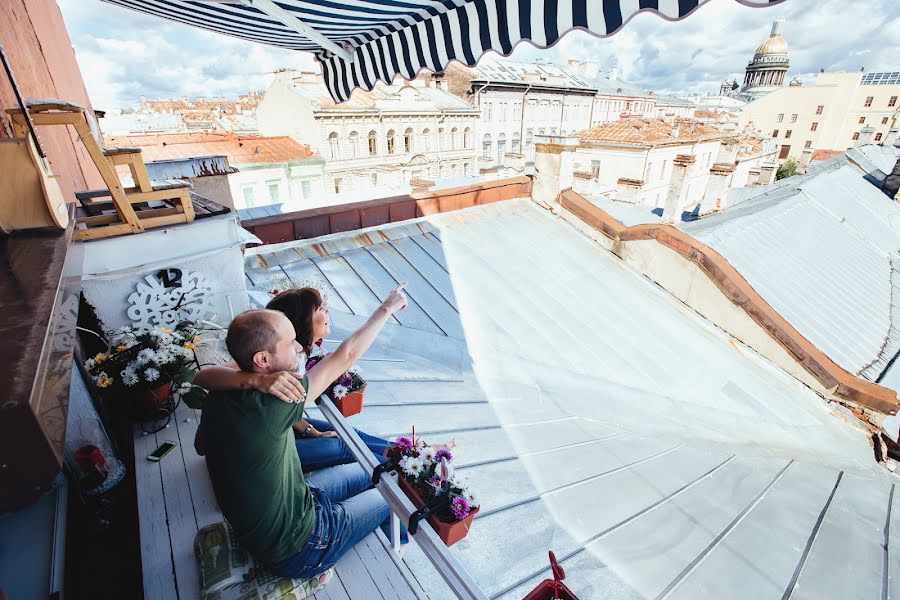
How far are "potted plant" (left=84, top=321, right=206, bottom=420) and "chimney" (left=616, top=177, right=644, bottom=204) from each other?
465 inches

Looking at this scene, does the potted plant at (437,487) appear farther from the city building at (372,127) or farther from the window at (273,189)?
the window at (273,189)

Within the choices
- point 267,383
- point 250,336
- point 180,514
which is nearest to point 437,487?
point 267,383

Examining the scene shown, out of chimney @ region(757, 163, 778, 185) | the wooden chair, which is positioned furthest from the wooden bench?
chimney @ region(757, 163, 778, 185)

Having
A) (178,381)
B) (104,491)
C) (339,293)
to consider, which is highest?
(178,381)

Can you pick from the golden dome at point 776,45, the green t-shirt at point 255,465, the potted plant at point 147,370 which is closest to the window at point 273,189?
the potted plant at point 147,370

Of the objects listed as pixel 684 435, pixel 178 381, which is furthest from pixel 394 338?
pixel 684 435

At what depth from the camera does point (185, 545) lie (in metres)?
1.88

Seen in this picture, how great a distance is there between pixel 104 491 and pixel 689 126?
25.7 m

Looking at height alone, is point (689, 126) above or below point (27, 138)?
below

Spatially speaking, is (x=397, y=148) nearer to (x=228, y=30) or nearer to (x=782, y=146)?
(x=228, y=30)

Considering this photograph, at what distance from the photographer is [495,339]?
467 cm

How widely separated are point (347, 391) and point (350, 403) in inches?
4.8

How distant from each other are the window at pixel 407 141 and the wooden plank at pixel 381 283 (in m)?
23.1

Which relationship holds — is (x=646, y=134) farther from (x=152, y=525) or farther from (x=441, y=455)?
(x=152, y=525)
